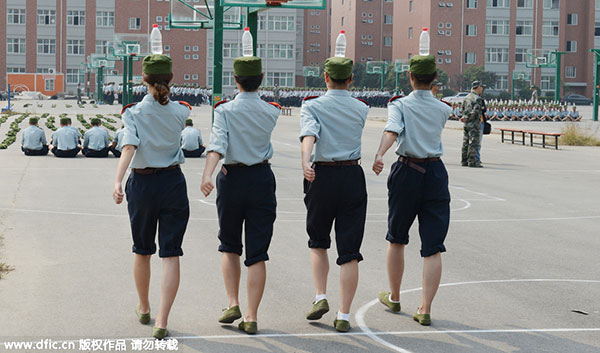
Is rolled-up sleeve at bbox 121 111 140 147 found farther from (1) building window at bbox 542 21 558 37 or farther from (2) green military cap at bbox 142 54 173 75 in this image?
(1) building window at bbox 542 21 558 37

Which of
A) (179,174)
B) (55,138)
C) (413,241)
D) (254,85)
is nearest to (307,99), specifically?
(254,85)

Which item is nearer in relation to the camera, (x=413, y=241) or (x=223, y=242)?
(x=223, y=242)

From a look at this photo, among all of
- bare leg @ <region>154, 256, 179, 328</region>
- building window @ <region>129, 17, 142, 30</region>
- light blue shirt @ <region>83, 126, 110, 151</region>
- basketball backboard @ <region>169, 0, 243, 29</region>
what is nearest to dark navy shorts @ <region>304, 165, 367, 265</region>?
bare leg @ <region>154, 256, 179, 328</region>

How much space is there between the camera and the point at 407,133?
7574mm

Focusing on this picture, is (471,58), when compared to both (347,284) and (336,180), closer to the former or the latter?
(336,180)

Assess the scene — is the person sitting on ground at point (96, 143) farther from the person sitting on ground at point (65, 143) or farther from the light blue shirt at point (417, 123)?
the light blue shirt at point (417, 123)

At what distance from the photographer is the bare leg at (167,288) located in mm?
6781

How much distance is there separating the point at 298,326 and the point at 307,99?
72.2 inches

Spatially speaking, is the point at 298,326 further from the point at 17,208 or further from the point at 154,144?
the point at 17,208

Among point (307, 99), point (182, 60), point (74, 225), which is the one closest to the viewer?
point (307, 99)

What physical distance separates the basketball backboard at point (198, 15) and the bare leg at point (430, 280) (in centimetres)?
2642

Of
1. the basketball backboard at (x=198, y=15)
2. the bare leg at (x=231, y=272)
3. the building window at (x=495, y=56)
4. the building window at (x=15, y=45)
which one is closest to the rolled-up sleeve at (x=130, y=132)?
the bare leg at (x=231, y=272)

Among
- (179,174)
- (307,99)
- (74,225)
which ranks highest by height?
(307,99)

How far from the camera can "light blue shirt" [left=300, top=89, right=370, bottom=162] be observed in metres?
7.25
